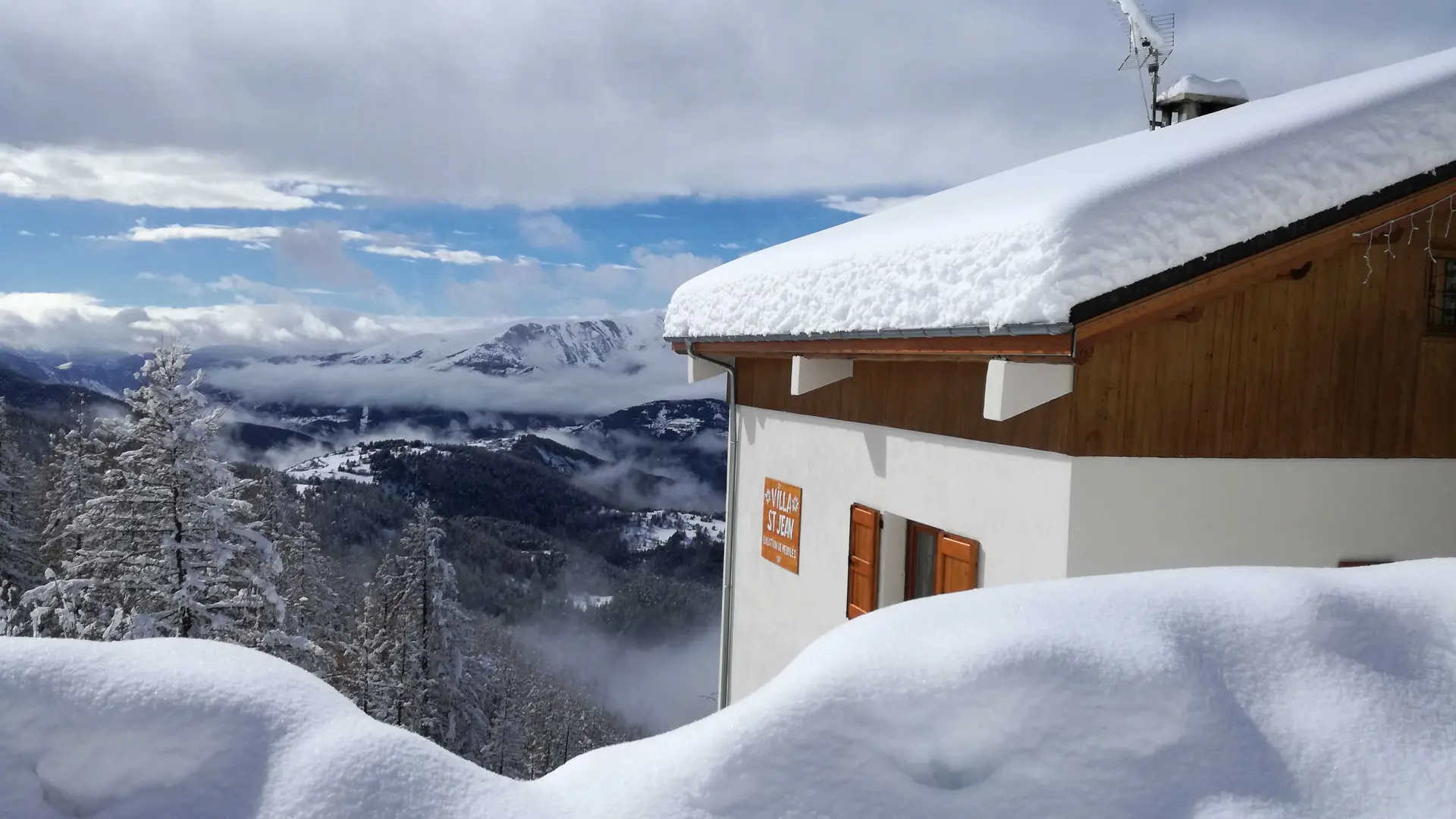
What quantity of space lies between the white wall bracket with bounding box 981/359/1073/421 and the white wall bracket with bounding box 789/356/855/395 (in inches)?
104

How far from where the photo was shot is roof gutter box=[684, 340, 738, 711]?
10.3 meters

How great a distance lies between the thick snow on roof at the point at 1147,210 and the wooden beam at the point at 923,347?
4.6 inches

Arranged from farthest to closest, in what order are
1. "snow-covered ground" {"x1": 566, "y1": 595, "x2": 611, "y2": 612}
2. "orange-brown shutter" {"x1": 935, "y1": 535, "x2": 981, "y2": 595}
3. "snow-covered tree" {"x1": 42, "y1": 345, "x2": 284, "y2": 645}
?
"snow-covered ground" {"x1": 566, "y1": 595, "x2": 611, "y2": 612}, "snow-covered tree" {"x1": 42, "y1": 345, "x2": 284, "y2": 645}, "orange-brown shutter" {"x1": 935, "y1": 535, "x2": 981, "y2": 595}

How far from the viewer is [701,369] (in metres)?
10.4

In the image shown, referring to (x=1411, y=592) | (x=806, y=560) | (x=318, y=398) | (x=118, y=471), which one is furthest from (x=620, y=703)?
(x=318, y=398)

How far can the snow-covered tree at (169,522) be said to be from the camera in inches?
662

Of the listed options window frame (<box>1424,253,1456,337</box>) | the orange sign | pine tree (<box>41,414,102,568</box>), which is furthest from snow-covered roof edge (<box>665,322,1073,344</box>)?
pine tree (<box>41,414,102,568</box>)

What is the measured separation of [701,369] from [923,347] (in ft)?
16.4

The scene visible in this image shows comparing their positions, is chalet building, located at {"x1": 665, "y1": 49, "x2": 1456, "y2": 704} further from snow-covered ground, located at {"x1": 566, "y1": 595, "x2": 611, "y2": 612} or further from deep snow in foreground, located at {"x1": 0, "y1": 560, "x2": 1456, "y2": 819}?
snow-covered ground, located at {"x1": 566, "y1": 595, "x2": 611, "y2": 612}

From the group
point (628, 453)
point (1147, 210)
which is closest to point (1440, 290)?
point (1147, 210)

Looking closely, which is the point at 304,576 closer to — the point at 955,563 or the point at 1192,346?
the point at 955,563

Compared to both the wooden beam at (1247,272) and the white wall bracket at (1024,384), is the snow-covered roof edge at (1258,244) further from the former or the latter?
the white wall bracket at (1024,384)

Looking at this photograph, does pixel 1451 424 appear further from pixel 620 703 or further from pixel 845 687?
pixel 620 703

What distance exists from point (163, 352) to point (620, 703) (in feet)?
255
